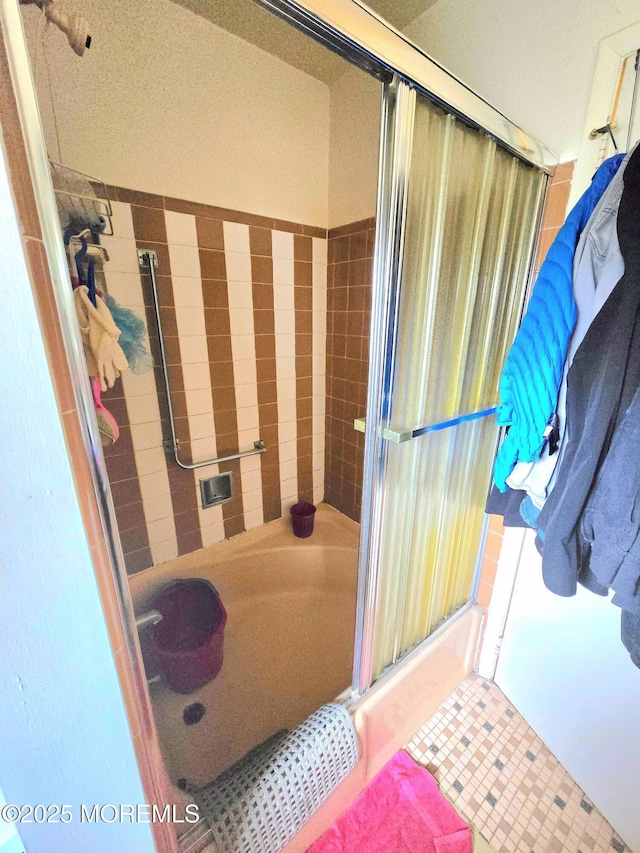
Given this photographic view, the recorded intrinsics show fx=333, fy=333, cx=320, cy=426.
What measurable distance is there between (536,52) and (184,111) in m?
1.25

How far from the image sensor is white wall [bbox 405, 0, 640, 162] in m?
0.91

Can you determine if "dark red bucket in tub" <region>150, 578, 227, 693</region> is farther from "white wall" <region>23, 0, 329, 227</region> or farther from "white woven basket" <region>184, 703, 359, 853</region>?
→ "white wall" <region>23, 0, 329, 227</region>

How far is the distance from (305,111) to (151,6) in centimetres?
69

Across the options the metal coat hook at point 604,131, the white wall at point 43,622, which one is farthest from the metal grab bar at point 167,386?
the metal coat hook at point 604,131

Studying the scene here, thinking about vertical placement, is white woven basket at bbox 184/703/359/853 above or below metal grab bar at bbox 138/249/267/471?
below

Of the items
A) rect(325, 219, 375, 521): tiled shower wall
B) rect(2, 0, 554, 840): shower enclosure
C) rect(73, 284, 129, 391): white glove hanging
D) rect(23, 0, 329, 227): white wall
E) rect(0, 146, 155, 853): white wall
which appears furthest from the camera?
rect(325, 219, 375, 521): tiled shower wall

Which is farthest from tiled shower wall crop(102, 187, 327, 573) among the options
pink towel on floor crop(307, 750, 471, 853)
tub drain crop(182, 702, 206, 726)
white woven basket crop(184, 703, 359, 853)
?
pink towel on floor crop(307, 750, 471, 853)

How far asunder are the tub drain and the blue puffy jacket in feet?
4.78

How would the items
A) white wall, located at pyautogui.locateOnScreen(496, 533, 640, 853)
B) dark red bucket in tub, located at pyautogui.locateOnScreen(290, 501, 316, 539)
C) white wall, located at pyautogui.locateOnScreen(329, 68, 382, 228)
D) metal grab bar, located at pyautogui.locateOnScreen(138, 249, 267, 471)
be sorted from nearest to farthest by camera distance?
white wall, located at pyautogui.locateOnScreen(496, 533, 640, 853) → metal grab bar, located at pyautogui.locateOnScreen(138, 249, 267, 471) → white wall, located at pyautogui.locateOnScreen(329, 68, 382, 228) → dark red bucket in tub, located at pyautogui.locateOnScreen(290, 501, 316, 539)

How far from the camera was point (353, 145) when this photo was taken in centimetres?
164

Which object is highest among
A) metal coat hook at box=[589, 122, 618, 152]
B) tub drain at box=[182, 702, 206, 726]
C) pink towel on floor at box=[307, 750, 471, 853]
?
metal coat hook at box=[589, 122, 618, 152]

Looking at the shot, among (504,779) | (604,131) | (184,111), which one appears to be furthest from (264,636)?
(184,111)

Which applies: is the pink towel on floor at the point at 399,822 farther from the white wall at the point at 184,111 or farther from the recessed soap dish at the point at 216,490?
the white wall at the point at 184,111

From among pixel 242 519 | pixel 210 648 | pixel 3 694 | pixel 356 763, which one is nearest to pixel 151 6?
pixel 3 694
